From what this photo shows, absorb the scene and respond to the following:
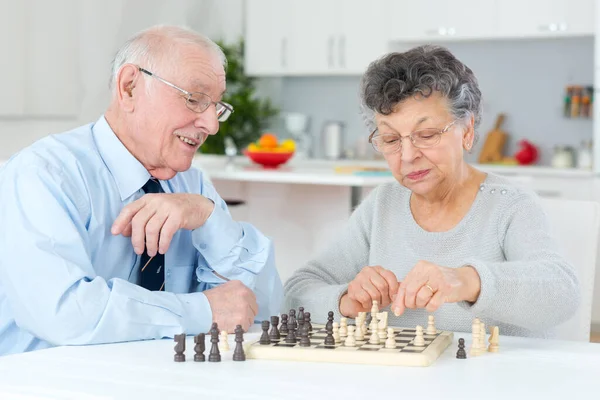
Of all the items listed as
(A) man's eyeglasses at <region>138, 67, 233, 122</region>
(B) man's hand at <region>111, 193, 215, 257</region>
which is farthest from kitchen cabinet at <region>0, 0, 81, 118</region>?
(B) man's hand at <region>111, 193, 215, 257</region>

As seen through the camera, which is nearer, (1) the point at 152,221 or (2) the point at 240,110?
(1) the point at 152,221

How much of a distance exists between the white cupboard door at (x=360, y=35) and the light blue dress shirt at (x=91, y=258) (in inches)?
185

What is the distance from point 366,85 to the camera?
2188 mm

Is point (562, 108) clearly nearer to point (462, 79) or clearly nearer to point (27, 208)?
point (462, 79)

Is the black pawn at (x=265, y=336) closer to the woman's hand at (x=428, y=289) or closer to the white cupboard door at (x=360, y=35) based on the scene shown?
the woman's hand at (x=428, y=289)

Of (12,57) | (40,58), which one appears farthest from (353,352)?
(40,58)

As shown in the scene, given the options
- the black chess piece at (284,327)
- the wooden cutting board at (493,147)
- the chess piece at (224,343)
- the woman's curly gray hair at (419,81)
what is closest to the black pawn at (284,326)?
the black chess piece at (284,327)

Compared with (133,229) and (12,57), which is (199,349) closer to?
(133,229)

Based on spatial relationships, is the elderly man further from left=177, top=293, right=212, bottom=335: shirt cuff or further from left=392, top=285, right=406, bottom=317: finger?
left=392, top=285, right=406, bottom=317: finger

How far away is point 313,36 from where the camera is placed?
22.8 feet

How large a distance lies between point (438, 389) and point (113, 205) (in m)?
0.91

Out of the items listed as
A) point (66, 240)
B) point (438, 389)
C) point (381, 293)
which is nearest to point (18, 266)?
point (66, 240)

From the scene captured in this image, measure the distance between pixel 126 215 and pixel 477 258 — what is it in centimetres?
83

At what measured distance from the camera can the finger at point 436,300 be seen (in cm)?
169
